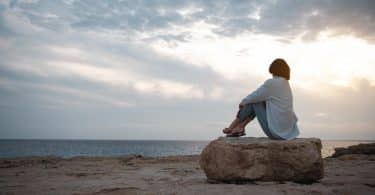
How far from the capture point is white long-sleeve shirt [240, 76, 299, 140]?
22.6 feet

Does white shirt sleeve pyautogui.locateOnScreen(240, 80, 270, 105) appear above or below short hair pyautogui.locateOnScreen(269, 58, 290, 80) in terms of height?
below

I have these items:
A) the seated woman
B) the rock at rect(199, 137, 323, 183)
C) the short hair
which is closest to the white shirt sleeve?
the seated woman

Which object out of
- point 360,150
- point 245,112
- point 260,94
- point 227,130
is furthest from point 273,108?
point 360,150

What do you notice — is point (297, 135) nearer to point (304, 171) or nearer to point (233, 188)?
point (304, 171)

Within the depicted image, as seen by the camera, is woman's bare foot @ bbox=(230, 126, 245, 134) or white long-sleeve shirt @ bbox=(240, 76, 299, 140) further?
woman's bare foot @ bbox=(230, 126, 245, 134)

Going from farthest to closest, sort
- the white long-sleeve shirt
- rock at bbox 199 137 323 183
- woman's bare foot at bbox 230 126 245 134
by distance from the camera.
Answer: woman's bare foot at bbox 230 126 245 134, the white long-sleeve shirt, rock at bbox 199 137 323 183

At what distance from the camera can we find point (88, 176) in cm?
773

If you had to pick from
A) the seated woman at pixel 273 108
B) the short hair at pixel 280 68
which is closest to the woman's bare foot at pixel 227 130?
the seated woman at pixel 273 108

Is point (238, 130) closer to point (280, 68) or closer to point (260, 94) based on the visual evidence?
point (260, 94)

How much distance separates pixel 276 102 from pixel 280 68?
28.6 inches

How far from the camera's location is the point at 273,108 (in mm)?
6883

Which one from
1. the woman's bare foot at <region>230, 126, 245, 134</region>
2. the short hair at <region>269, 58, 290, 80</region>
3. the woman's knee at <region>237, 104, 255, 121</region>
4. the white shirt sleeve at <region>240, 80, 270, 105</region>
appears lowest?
the woman's bare foot at <region>230, 126, 245, 134</region>

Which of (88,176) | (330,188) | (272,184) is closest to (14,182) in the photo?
(88,176)

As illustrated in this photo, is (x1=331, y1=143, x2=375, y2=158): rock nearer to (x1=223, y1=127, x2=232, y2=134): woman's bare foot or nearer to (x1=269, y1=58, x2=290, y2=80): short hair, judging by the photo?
(x1=269, y1=58, x2=290, y2=80): short hair
